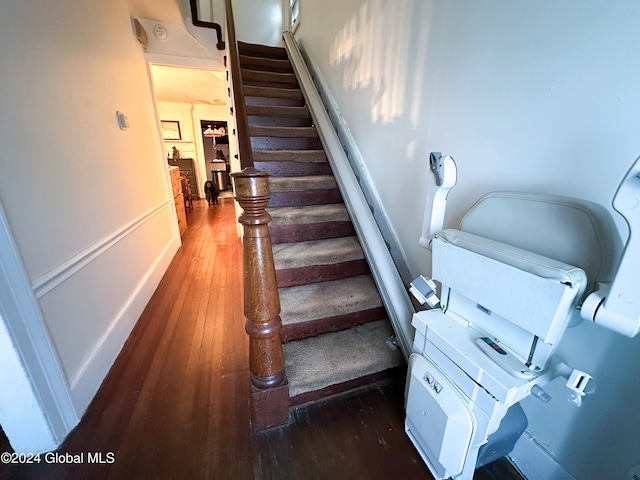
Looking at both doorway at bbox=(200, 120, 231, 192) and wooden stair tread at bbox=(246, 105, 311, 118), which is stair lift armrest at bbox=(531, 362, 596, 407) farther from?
doorway at bbox=(200, 120, 231, 192)

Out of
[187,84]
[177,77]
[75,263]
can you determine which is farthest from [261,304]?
[187,84]

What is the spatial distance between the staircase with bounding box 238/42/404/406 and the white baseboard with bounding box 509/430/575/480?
52cm

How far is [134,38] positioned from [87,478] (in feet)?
10.6

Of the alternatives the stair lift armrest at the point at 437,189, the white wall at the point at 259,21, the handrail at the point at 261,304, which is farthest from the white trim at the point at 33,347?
the white wall at the point at 259,21

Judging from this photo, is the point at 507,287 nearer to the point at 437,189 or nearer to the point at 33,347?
the point at 437,189

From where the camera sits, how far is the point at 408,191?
1.42 metres

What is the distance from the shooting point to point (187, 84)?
420 centimetres

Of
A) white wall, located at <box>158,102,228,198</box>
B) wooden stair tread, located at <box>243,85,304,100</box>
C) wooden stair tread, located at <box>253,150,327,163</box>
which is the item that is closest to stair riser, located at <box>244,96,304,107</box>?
wooden stair tread, located at <box>243,85,304,100</box>

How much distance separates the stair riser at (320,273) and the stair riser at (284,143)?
1251mm

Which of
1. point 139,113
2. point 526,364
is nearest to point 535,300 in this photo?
point 526,364

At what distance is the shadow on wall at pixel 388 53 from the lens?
1292mm

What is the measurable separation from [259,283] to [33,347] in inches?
36.1

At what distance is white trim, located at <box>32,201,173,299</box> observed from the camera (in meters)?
1.04

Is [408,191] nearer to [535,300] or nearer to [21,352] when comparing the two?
[535,300]
